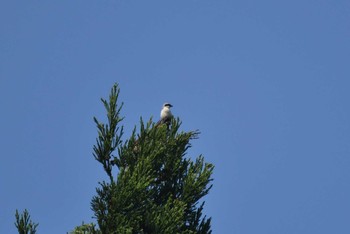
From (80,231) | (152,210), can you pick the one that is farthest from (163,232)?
(80,231)

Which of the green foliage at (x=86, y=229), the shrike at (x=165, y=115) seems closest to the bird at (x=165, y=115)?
the shrike at (x=165, y=115)

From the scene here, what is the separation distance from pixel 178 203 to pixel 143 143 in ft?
4.40

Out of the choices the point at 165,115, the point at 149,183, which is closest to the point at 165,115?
the point at 165,115

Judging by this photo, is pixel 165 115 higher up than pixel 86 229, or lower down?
higher up

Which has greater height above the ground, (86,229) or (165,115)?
(165,115)

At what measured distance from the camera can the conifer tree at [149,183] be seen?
55.3ft

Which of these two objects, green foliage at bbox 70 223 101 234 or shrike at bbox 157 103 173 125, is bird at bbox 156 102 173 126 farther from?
green foliage at bbox 70 223 101 234

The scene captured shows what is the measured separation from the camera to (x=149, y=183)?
1706cm

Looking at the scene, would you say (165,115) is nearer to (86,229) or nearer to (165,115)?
(165,115)

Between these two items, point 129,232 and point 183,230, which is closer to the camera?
point 129,232

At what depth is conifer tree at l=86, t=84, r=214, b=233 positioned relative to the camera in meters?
16.8

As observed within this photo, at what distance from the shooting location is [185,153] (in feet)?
61.6

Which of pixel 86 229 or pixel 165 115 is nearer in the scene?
pixel 86 229

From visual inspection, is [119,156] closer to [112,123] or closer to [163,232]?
[112,123]
